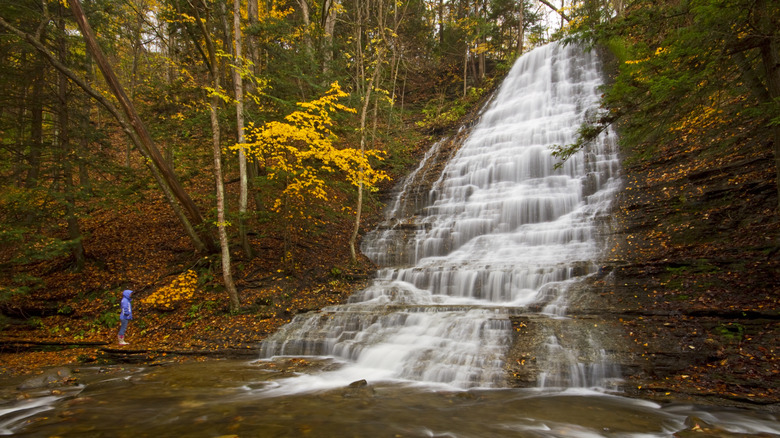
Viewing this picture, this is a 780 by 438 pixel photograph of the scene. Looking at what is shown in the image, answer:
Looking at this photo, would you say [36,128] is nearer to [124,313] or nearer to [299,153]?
[124,313]

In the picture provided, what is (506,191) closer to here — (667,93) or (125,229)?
(667,93)

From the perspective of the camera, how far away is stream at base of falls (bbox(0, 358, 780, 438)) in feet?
13.1

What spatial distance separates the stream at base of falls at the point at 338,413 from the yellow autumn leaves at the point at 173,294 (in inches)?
135

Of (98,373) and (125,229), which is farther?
(125,229)

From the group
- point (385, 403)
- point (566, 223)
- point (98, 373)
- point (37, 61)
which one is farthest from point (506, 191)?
point (37, 61)

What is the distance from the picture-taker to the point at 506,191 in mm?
15203

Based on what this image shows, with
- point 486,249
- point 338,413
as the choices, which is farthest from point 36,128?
point 486,249

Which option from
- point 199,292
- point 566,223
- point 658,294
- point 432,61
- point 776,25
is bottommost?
point 199,292

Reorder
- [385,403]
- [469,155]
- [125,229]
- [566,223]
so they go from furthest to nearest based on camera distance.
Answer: [469,155], [125,229], [566,223], [385,403]

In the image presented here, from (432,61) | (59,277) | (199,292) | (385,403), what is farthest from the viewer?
(432,61)

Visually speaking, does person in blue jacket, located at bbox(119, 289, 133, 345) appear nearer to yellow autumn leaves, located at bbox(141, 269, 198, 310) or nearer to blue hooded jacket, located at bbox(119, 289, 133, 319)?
blue hooded jacket, located at bbox(119, 289, 133, 319)

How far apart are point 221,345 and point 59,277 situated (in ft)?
22.4

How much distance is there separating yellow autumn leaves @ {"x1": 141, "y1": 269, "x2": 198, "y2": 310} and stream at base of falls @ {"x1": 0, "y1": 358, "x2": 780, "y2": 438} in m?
3.43

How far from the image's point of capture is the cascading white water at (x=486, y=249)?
7.18m
